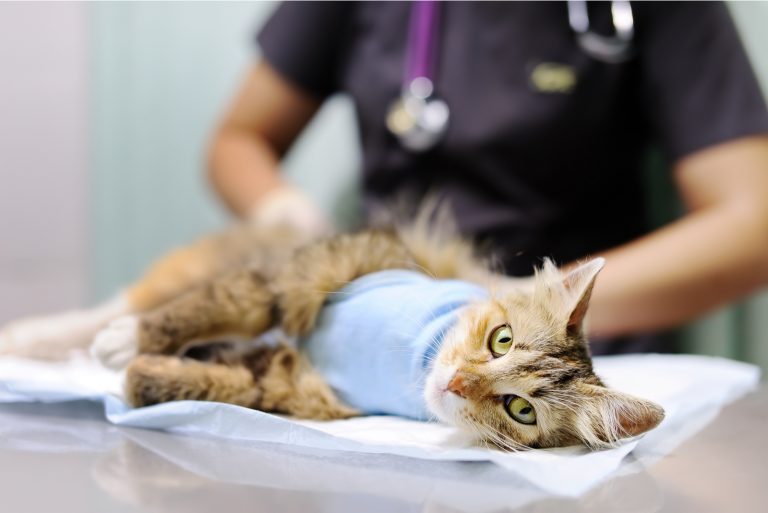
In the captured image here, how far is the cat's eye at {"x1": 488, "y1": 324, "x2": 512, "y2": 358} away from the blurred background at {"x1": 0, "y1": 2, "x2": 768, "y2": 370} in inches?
41.0

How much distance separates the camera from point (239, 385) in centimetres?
86

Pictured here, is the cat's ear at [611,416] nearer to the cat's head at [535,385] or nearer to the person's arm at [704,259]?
the cat's head at [535,385]

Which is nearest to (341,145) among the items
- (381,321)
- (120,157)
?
(120,157)

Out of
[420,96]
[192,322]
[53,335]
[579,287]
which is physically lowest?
[53,335]

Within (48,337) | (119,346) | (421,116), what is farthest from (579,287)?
(48,337)

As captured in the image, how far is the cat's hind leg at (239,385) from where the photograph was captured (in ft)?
2.67

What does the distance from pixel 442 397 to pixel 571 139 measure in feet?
2.59

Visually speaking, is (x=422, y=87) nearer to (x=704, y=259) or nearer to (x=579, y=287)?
(x=704, y=259)

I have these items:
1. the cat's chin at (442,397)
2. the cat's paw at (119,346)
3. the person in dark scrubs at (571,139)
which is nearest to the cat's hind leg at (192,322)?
the cat's paw at (119,346)

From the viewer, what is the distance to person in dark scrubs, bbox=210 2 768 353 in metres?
1.20

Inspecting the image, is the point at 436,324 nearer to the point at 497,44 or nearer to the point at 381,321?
the point at 381,321

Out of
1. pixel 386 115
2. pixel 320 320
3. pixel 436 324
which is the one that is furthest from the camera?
pixel 386 115

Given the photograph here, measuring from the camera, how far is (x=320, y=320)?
→ 93 cm

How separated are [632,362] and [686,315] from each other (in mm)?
181
